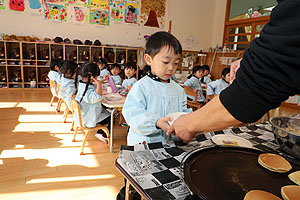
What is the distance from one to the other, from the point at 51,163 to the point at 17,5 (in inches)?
228

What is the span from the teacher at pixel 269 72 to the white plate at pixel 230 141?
1.36 feet

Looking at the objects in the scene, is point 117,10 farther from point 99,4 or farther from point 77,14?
point 77,14

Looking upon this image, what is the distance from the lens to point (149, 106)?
1254 mm

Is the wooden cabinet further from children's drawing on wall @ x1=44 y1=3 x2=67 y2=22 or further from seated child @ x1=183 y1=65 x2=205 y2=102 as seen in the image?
seated child @ x1=183 y1=65 x2=205 y2=102

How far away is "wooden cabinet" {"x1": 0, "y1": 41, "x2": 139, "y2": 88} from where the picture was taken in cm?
588

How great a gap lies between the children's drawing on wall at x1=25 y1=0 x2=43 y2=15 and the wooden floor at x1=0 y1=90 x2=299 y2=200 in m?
3.84

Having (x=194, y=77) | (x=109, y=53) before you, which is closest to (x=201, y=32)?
(x=109, y=53)

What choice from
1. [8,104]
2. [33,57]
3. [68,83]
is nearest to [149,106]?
[68,83]

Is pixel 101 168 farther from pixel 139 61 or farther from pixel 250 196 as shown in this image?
pixel 139 61

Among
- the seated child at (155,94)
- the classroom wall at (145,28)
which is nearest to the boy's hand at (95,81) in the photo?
the seated child at (155,94)

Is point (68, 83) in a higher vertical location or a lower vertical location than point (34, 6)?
lower

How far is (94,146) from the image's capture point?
2699mm

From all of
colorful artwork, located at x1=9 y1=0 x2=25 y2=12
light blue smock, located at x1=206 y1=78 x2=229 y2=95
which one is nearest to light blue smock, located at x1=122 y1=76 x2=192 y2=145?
light blue smock, located at x1=206 y1=78 x2=229 y2=95

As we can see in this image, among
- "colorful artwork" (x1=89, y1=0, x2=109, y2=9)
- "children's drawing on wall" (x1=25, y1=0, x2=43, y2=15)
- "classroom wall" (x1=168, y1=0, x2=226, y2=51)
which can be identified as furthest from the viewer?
"classroom wall" (x1=168, y1=0, x2=226, y2=51)
